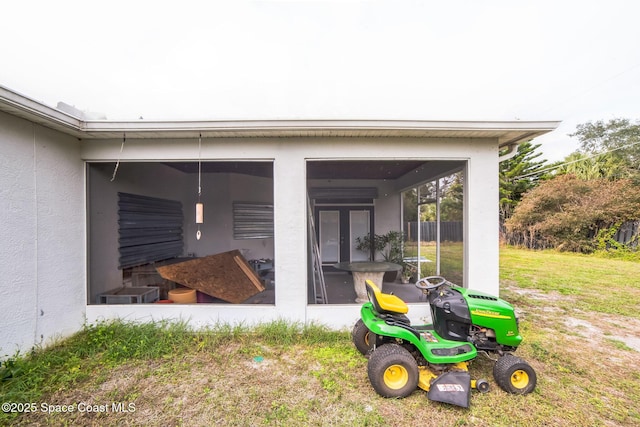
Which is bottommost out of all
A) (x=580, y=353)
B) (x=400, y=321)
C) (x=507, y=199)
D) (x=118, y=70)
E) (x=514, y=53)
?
(x=580, y=353)

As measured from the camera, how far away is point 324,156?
3531mm

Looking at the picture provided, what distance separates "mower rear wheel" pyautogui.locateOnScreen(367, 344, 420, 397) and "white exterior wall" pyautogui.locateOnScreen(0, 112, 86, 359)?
140 inches

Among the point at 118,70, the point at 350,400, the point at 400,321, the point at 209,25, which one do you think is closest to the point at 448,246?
the point at 400,321

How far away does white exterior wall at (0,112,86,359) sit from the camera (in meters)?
2.68

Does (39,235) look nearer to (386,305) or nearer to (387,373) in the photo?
(386,305)

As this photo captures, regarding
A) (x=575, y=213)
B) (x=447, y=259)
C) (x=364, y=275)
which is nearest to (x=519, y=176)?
(x=575, y=213)

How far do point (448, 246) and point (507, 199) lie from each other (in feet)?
45.4

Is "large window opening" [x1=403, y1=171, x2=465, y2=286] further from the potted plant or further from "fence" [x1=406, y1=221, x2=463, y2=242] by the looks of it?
the potted plant

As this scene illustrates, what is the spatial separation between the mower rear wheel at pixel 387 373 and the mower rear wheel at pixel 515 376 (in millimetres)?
731

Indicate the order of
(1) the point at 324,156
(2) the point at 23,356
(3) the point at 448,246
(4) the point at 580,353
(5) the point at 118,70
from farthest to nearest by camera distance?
(5) the point at 118,70, (3) the point at 448,246, (1) the point at 324,156, (4) the point at 580,353, (2) the point at 23,356

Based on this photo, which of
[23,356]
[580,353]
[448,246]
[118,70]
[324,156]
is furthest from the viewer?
[118,70]

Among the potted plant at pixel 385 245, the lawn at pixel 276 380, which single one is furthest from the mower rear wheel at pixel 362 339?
the potted plant at pixel 385 245

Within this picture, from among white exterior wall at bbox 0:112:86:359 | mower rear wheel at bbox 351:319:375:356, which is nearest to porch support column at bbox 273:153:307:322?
mower rear wheel at bbox 351:319:375:356

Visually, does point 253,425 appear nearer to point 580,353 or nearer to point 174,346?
point 174,346
